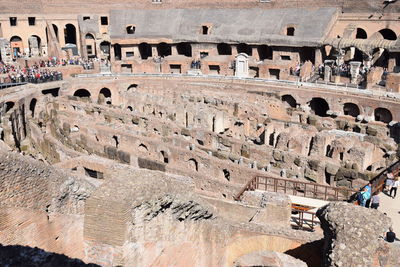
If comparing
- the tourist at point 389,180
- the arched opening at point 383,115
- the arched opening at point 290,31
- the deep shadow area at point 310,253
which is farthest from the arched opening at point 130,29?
the deep shadow area at point 310,253

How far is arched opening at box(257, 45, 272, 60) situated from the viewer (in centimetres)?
3559

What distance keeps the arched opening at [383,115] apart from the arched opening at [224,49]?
49.3 ft

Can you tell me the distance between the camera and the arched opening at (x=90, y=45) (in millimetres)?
40906

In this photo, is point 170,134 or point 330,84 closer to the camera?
point 170,134

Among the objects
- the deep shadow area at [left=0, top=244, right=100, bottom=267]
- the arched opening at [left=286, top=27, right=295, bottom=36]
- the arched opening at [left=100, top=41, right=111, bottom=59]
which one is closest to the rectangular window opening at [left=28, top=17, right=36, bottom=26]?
the arched opening at [left=100, top=41, right=111, bottom=59]

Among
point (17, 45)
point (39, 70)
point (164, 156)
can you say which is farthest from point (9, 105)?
point (17, 45)

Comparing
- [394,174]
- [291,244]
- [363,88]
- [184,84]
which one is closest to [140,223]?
[291,244]

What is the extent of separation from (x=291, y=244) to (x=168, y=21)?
3241 centimetres

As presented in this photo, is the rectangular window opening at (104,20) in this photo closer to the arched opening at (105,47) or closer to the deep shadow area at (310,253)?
the arched opening at (105,47)

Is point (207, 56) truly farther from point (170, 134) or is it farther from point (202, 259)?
point (202, 259)

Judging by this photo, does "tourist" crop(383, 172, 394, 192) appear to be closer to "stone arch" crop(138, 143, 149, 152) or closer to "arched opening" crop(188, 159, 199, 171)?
"arched opening" crop(188, 159, 199, 171)

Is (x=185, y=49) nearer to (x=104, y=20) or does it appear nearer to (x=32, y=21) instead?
(x=104, y=20)

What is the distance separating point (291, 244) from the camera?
9891mm

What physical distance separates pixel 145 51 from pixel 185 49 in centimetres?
383
